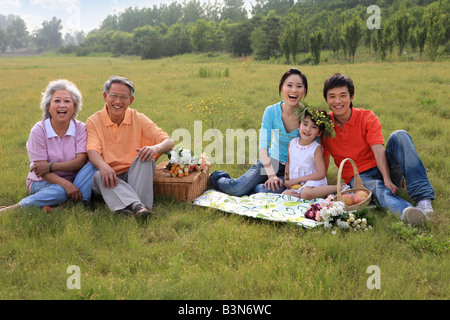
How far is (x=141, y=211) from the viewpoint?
4016 mm

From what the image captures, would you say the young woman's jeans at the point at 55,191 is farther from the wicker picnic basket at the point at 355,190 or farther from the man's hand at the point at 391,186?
the man's hand at the point at 391,186

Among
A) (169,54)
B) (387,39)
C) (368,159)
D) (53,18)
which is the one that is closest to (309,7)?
(169,54)

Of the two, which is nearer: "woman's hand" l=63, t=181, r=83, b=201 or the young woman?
"woman's hand" l=63, t=181, r=83, b=201

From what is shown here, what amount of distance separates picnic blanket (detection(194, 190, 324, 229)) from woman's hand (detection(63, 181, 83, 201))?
4.89 ft

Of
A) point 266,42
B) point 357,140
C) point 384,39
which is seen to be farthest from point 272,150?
point 266,42

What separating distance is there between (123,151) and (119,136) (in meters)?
0.21

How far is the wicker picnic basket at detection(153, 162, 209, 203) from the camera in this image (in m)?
4.61

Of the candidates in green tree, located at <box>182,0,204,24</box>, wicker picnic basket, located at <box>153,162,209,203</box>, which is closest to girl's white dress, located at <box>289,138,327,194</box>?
wicker picnic basket, located at <box>153,162,209,203</box>

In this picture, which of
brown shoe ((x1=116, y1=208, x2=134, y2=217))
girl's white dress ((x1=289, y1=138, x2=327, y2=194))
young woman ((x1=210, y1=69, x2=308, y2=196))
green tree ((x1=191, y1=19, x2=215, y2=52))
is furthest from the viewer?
green tree ((x1=191, y1=19, x2=215, y2=52))

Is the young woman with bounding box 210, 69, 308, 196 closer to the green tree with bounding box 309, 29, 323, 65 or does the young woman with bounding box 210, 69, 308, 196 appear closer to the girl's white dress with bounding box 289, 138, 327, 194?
the girl's white dress with bounding box 289, 138, 327, 194

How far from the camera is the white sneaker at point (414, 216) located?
3705 mm

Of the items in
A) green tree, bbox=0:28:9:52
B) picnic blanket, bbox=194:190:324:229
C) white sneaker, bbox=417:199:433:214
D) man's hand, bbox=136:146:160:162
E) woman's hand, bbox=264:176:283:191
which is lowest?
picnic blanket, bbox=194:190:324:229

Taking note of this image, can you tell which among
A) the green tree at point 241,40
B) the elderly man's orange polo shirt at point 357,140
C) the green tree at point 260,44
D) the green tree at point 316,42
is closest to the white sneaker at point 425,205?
the elderly man's orange polo shirt at point 357,140
